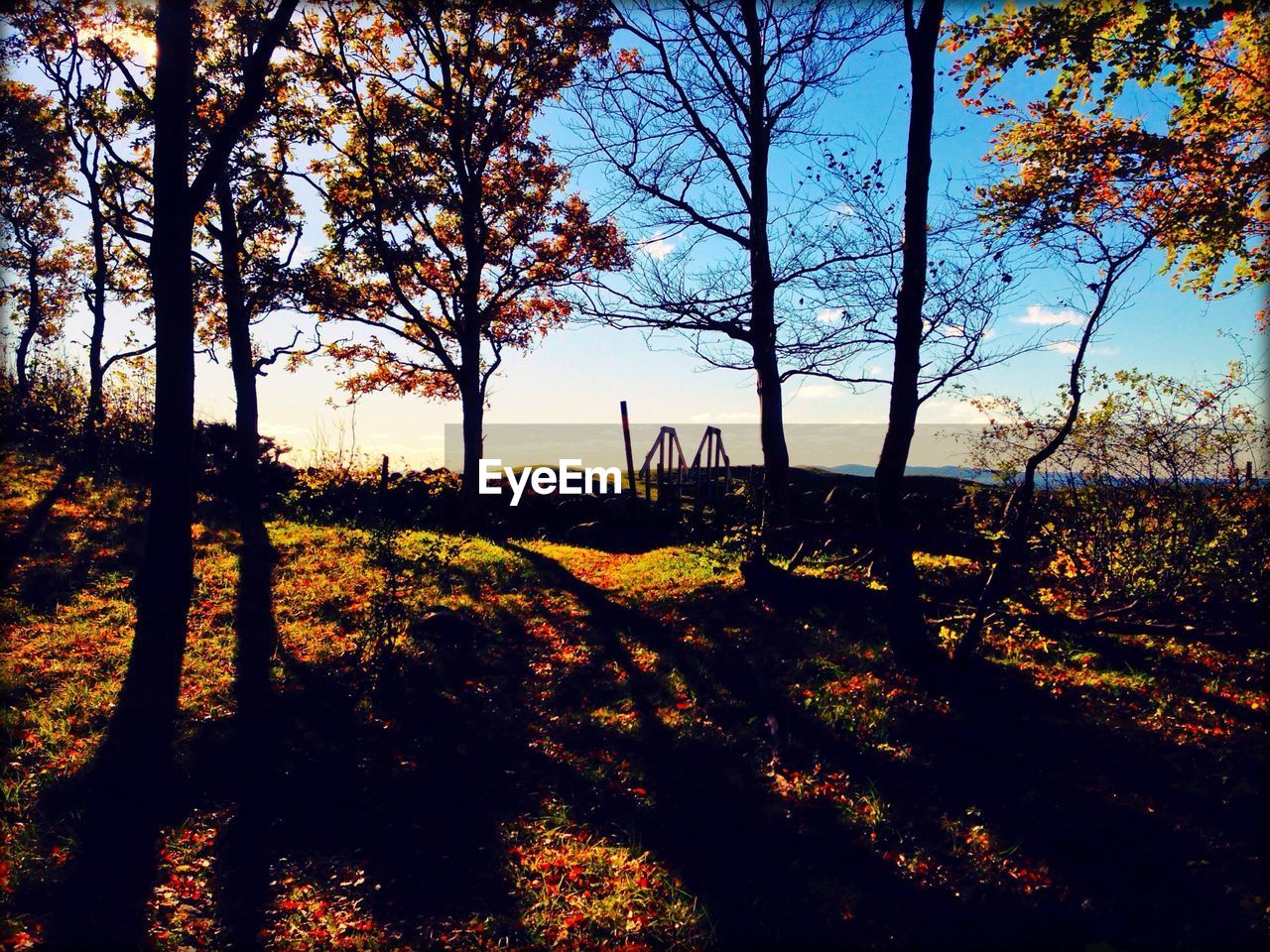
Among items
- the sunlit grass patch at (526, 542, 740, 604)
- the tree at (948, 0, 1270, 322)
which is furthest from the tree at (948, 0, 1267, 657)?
the sunlit grass patch at (526, 542, 740, 604)

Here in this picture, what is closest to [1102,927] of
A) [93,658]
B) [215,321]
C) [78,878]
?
[78,878]

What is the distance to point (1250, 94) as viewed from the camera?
40.2 feet

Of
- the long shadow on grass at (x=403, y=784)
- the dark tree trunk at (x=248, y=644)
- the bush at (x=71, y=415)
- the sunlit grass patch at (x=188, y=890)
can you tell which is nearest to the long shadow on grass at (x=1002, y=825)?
the long shadow on grass at (x=403, y=784)

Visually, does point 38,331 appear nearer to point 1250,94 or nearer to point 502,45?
point 502,45

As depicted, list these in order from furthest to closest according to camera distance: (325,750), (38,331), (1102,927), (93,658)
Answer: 1. (38,331)
2. (93,658)
3. (325,750)
4. (1102,927)

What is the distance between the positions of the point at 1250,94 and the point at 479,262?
1496 centimetres

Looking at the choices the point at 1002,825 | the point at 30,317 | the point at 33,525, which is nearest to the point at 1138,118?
the point at 1002,825

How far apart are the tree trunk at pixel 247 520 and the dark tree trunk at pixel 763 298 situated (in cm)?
742

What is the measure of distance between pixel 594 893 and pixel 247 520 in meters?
12.8

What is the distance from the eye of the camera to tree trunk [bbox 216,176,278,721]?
7.76m

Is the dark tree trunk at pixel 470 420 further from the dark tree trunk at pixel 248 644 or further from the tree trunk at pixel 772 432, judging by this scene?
the tree trunk at pixel 772 432

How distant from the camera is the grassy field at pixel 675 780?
4.55 meters

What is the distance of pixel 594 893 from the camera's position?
484 centimetres

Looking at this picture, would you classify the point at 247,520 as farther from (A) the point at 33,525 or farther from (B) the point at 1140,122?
(B) the point at 1140,122
